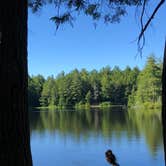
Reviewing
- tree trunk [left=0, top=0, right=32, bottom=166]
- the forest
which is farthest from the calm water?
the forest

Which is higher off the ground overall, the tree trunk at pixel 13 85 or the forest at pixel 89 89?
the forest at pixel 89 89

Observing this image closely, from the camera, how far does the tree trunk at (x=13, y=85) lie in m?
2.02

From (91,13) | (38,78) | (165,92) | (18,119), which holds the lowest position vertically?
(18,119)

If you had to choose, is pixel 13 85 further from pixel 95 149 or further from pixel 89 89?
pixel 89 89

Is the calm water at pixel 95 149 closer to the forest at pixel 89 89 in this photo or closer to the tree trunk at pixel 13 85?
the tree trunk at pixel 13 85

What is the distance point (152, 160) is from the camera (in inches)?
550

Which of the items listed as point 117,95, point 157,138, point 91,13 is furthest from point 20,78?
point 117,95

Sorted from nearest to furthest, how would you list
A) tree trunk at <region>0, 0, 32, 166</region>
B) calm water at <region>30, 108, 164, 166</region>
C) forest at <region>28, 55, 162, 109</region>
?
tree trunk at <region>0, 0, 32, 166</region> < calm water at <region>30, 108, 164, 166</region> < forest at <region>28, 55, 162, 109</region>

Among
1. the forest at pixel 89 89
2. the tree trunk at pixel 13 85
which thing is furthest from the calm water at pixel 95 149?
the forest at pixel 89 89

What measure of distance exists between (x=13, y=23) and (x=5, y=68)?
0.28m

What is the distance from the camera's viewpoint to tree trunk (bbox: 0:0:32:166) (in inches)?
79.7

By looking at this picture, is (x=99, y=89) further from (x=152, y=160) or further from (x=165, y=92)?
(x=165, y=92)

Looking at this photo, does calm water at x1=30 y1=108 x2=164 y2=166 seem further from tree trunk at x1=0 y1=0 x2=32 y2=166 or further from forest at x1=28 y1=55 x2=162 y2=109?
forest at x1=28 y1=55 x2=162 y2=109

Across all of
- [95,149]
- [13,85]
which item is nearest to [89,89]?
[95,149]
